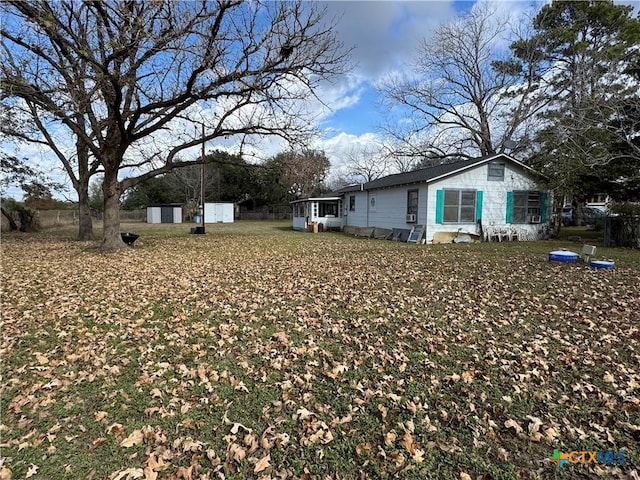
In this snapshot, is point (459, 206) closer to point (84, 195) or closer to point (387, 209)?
point (387, 209)

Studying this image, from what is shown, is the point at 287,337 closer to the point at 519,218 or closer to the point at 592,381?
the point at 592,381

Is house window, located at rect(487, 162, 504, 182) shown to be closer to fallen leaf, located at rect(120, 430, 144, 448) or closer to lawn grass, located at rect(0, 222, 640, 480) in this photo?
lawn grass, located at rect(0, 222, 640, 480)

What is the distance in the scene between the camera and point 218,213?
3428 centimetres

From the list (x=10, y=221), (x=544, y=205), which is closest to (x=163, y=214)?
(x=10, y=221)

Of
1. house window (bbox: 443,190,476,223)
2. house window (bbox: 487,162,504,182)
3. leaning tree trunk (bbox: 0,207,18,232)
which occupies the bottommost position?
leaning tree trunk (bbox: 0,207,18,232)

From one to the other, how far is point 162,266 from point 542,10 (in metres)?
25.6

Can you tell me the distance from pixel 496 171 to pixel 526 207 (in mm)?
2284

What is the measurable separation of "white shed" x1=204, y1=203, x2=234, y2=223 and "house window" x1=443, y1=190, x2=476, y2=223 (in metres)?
24.6

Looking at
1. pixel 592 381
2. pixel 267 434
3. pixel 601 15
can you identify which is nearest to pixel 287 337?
pixel 267 434

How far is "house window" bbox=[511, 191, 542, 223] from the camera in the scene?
15.4 m

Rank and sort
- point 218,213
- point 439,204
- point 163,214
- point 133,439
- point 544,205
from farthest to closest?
point 163,214 < point 218,213 < point 544,205 < point 439,204 < point 133,439

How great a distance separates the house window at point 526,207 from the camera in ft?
50.5

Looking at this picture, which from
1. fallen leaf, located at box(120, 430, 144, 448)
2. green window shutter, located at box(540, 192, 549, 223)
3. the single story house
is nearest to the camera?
fallen leaf, located at box(120, 430, 144, 448)

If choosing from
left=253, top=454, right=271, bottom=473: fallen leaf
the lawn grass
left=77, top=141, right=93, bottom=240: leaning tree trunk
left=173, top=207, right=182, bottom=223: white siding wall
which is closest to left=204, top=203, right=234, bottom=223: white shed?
left=173, top=207, right=182, bottom=223: white siding wall
